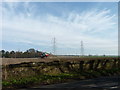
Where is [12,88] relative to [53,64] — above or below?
below

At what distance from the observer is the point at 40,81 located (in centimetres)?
1282

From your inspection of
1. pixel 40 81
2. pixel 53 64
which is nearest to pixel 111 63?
pixel 53 64

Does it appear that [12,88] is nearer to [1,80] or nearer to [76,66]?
[1,80]

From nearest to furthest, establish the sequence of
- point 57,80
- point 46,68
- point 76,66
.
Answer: point 57,80
point 46,68
point 76,66

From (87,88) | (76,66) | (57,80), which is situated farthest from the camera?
(76,66)

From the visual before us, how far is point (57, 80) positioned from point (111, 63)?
1095 cm

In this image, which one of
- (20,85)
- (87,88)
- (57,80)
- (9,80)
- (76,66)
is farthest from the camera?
(76,66)

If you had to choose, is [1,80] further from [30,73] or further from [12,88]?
[30,73]

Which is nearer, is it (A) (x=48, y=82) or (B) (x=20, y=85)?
(B) (x=20, y=85)

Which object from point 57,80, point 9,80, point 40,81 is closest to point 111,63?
point 57,80

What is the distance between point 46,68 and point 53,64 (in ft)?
2.82

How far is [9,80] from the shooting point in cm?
1251

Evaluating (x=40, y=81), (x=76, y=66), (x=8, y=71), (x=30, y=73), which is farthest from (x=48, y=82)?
(x=76, y=66)

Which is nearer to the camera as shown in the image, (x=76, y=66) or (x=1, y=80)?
(x=1, y=80)
